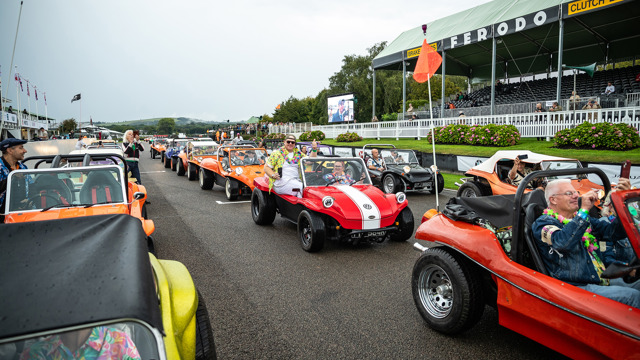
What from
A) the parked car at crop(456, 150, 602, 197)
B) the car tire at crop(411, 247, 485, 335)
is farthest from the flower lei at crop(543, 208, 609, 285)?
the parked car at crop(456, 150, 602, 197)

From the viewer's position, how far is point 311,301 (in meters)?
4.03

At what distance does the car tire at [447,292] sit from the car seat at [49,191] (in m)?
4.34

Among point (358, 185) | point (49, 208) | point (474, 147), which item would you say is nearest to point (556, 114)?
point (474, 147)

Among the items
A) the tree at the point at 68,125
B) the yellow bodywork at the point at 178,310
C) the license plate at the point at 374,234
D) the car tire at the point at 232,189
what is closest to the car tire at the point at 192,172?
the car tire at the point at 232,189

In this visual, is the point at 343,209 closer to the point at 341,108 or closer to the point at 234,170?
the point at 234,170

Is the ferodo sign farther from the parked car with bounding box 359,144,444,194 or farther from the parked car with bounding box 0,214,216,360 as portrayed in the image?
the parked car with bounding box 0,214,216,360

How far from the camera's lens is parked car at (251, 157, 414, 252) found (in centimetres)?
546

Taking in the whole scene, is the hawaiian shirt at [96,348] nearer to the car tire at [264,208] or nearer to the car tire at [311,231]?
the car tire at [311,231]

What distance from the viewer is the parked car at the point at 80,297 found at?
1536mm

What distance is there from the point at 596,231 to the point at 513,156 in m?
5.40

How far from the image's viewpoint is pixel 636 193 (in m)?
2.56

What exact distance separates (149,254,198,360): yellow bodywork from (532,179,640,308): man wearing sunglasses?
97.5 inches

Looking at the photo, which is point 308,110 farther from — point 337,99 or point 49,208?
point 49,208

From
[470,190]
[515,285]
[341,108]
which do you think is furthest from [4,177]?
[341,108]
